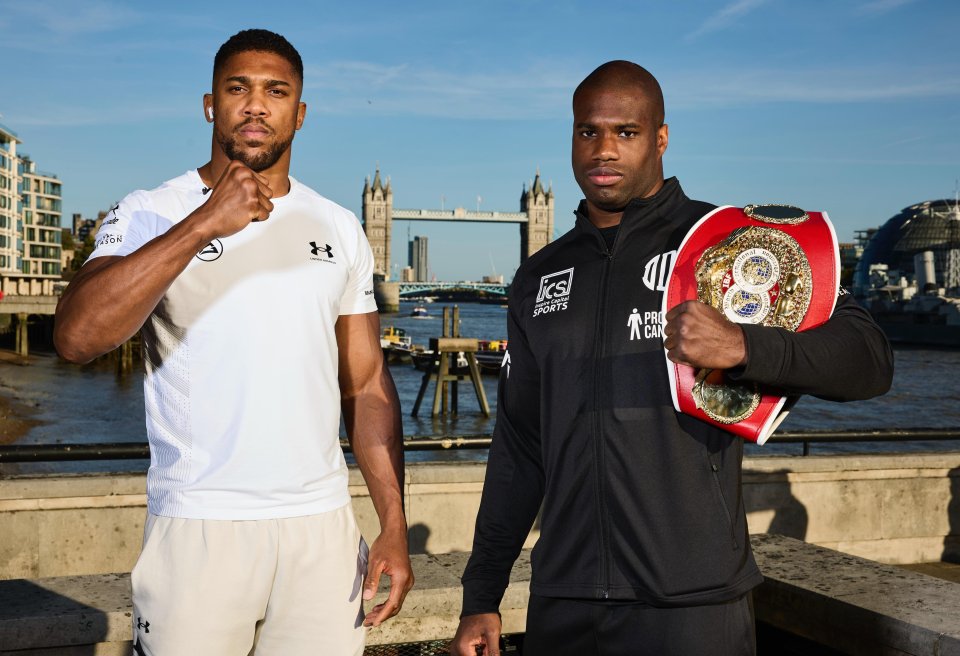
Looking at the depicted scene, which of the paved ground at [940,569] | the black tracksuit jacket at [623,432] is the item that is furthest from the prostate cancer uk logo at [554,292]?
the paved ground at [940,569]

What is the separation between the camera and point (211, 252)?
224cm

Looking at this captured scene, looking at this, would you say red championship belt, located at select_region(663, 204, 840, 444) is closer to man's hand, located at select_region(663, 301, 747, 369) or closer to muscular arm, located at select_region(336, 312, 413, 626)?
man's hand, located at select_region(663, 301, 747, 369)

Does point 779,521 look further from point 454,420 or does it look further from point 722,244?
point 454,420

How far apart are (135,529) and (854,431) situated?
3.91 meters

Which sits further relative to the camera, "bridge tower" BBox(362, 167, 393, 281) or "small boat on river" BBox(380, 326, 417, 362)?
"bridge tower" BBox(362, 167, 393, 281)

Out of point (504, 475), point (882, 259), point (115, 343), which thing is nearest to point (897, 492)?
point (504, 475)

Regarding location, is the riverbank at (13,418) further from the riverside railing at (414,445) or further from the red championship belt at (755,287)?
the red championship belt at (755,287)

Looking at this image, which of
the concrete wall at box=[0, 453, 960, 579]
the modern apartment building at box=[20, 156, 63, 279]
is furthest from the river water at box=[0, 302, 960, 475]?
the modern apartment building at box=[20, 156, 63, 279]

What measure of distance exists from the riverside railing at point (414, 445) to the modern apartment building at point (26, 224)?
96.6 m

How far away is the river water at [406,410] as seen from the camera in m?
31.5

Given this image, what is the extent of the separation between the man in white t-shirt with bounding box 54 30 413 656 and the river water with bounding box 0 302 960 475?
2287 centimetres

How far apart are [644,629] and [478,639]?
1.55 ft

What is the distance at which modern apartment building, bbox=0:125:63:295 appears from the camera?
324 feet

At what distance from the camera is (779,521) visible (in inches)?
234
